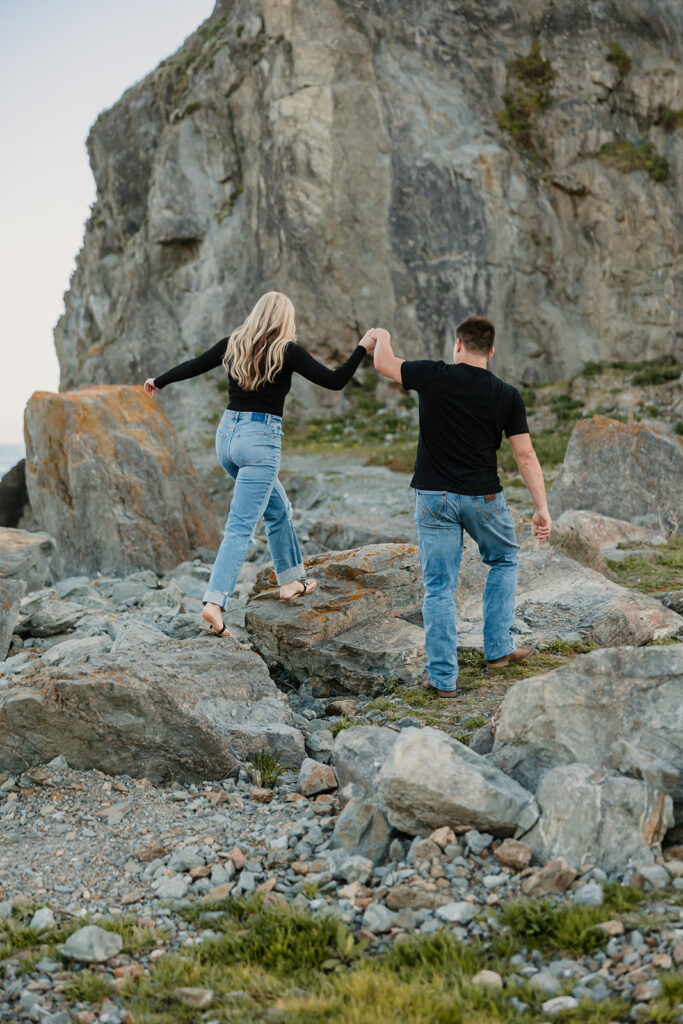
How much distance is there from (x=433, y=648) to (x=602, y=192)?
1196 inches

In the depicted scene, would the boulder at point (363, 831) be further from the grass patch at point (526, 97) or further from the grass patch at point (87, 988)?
the grass patch at point (526, 97)

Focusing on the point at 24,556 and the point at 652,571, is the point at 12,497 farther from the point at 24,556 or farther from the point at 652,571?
the point at 652,571

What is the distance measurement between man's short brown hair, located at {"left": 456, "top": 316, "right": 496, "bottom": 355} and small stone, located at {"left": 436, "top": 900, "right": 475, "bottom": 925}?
135 inches

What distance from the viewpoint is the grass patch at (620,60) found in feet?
107

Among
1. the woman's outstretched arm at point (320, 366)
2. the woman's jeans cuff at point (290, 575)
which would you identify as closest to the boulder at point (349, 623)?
the woman's jeans cuff at point (290, 575)

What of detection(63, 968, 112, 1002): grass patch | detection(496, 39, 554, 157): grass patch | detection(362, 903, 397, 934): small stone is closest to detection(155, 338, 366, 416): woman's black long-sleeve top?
detection(362, 903, 397, 934): small stone

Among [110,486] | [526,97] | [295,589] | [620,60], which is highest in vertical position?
[620,60]

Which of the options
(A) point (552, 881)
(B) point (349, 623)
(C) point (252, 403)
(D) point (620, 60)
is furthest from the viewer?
(D) point (620, 60)

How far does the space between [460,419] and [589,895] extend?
10.1ft

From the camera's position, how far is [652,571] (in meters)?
9.81

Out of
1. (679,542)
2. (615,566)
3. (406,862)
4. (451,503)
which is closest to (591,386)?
(679,542)

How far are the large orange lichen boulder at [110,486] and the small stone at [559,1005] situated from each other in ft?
34.0

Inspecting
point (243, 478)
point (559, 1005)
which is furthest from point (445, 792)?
point (243, 478)

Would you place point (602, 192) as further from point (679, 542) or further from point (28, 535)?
point (28, 535)
